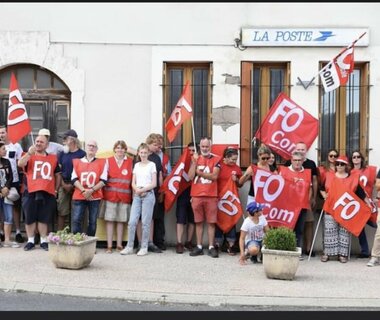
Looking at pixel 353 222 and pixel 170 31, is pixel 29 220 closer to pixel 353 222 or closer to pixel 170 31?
pixel 170 31

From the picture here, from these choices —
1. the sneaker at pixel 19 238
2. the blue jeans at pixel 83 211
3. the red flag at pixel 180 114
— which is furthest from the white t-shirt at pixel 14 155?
the red flag at pixel 180 114

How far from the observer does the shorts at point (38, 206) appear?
9.25 metres

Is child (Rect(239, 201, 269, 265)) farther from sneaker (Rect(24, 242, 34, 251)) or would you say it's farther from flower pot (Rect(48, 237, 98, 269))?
sneaker (Rect(24, 242, 34, 251))

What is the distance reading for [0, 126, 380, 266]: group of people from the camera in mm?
9164

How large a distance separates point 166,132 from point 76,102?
1.78 metres

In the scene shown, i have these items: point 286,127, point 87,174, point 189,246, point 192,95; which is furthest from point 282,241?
point 192,95

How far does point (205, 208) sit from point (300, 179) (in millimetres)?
1667

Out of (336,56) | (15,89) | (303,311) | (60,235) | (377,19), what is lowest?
(303,311)

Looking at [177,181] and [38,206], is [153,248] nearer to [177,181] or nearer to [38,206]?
[177,181]

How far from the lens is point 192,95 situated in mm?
10383

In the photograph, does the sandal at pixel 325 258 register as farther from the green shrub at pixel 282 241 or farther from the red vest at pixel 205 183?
the red vest at pixel 205 183

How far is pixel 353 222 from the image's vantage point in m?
Result: 9.09

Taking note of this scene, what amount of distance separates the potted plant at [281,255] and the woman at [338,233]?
171 centimetres

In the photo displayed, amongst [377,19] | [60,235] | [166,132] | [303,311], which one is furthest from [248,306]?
[377,19]
